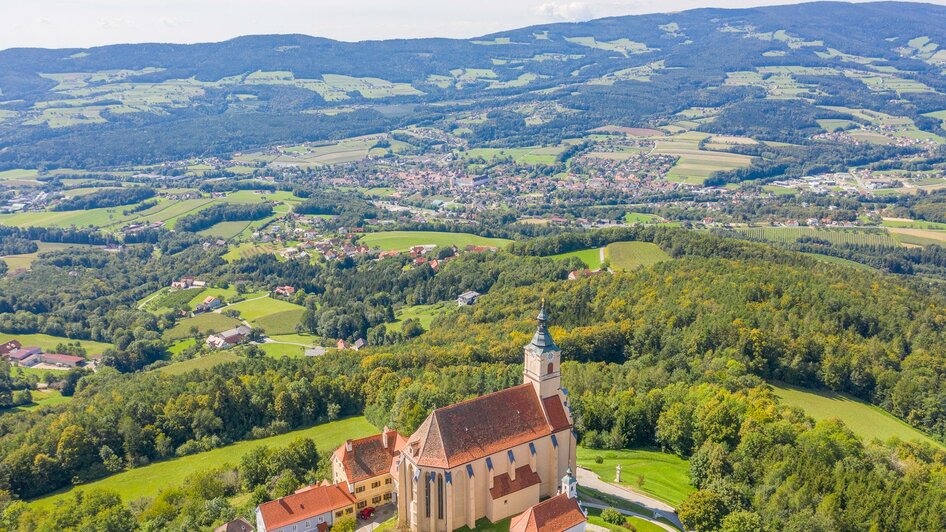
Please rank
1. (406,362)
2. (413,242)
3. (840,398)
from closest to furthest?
(840,398), (406,362), (413,242)

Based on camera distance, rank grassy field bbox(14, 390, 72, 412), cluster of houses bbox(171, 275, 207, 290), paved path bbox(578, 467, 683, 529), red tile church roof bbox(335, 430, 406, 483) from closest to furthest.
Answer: paved path bbox(578, 467, 683, 529)
red tile church roof bbox(335, 430, 406, 483)
grassy field bbox(14, 390, 72, 412)
cluster of houses bbox(171, 275, 207, 290)

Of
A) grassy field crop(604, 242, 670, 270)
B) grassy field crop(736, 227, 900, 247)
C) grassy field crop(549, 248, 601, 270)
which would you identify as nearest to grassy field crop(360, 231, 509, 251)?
grassy field crop(549, 248, 601, 270)

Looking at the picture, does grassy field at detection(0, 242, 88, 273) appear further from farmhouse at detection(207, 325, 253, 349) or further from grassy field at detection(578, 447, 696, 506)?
grassy field at detection(578, 447, 696, 506)

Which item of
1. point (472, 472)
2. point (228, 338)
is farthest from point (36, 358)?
point (472, 472)

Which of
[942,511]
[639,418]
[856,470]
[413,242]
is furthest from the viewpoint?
[413,242]

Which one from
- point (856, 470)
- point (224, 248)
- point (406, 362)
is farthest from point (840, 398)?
point (224, 248)

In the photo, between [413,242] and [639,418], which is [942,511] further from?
[413,242]
